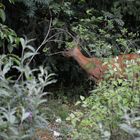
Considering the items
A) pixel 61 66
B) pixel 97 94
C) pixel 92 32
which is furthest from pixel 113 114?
pixel 61 66

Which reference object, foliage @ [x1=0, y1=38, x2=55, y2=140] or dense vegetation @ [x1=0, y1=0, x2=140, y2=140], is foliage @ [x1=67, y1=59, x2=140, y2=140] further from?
dense vegetation @ [x1=0, y1=0, x2=140, y2=140]

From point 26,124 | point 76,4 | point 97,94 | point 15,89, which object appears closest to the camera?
point 26,124

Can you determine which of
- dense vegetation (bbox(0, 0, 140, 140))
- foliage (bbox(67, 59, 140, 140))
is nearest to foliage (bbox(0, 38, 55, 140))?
foliage (bbox(67, 59, 140, 140))

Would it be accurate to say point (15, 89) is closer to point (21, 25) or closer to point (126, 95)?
point (126, 95)

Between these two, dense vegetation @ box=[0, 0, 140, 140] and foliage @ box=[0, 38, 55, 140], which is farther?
dense vegetation @ box=[0, 0, 140, 140]

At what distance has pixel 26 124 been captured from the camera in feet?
9.80

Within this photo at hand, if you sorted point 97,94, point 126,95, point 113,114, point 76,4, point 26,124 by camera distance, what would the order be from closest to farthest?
point 26,124, point 113,114, point 126,95, point 97,94, point 76,4

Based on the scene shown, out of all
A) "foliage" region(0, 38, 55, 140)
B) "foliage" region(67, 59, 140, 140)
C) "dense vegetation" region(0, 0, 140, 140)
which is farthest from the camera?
"dense vegetation" region(0, 0, 140, 140)

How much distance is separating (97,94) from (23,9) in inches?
123

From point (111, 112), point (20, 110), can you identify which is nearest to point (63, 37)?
point (111, 112)

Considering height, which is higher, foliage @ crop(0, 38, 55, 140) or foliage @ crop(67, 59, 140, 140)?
foliage @ crop(0, 38, 55, 140)

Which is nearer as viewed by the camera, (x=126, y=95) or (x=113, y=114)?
(x=113, y=114)


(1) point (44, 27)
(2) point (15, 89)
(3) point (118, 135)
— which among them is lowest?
(3) point (118, 135)

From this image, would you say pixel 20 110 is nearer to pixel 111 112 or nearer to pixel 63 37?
pixel 111 112
